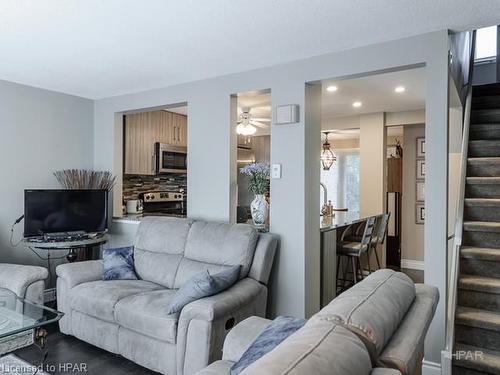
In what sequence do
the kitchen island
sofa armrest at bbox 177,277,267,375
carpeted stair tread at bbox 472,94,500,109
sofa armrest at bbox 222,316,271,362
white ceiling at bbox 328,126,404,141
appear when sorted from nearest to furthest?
sofa armrest at bbox 222,316,271,362, sofa armrest at bbox 177,277,267,375, the kitchen island, carpeted stair tread at bbox 472,94,500,109, white ceiling at bbox 328,126,404,141

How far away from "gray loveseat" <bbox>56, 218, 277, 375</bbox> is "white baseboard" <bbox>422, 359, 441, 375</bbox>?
120 cm

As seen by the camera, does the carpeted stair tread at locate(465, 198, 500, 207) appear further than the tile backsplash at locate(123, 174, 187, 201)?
No

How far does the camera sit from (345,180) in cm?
874

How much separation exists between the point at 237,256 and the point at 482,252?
1.91 meters

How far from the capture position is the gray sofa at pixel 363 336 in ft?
3.04

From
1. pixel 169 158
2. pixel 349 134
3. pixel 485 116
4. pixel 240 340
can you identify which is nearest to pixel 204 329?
pixel 240 340

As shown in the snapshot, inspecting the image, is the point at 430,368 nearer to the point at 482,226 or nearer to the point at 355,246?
the point at 482,226

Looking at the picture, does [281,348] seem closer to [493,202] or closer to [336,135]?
[493,202]

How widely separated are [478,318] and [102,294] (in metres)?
2.73

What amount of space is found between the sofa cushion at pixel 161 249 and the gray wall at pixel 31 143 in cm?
148

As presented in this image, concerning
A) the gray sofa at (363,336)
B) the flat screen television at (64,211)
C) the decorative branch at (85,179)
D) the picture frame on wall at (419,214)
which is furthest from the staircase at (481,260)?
the decorative branch at (85,179)

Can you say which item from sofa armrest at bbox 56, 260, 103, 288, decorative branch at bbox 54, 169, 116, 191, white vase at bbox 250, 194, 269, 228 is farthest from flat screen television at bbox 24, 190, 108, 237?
white vase at bbox 250, 194, 269, 228

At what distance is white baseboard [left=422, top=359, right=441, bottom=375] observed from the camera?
2516mm

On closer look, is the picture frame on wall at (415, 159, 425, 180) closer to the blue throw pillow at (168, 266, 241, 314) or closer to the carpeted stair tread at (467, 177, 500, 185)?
the carpeted stair tread at (467, 177, 500, 185)
